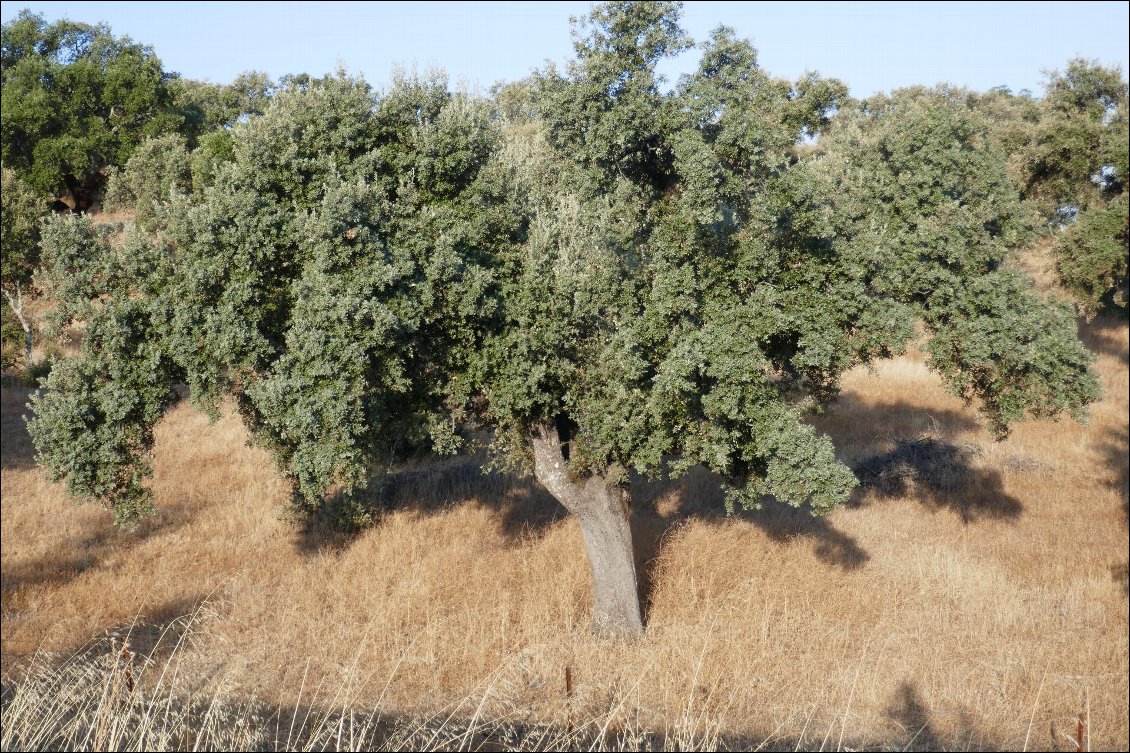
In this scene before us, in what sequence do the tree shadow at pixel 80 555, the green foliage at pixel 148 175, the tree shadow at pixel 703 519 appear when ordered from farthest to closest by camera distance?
1. the green foliage at pixel 148 175
2. the tree shadow at pixel 703 519
3. the tree shadow at pixel 80 555

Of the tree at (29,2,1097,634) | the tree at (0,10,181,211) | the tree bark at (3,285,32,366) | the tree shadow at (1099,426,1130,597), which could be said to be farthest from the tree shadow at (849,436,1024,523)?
the tree at (0,10,181,211)

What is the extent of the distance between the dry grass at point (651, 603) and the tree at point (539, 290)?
2.97m

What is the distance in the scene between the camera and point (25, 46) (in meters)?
44.2

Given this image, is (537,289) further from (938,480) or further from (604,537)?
(938,480)

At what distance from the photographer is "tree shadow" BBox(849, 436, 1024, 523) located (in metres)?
21.3

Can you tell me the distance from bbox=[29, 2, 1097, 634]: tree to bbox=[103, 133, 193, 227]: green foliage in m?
20.0

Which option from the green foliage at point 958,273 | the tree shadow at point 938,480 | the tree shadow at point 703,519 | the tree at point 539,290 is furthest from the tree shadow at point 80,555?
the tree shadow at point 938,480

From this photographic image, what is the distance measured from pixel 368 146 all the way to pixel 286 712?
8.25m

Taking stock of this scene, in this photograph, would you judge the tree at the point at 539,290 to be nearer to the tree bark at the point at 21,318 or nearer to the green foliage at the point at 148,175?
the green foliage at the point at 148,175

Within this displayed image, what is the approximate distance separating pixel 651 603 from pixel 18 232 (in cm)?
2580

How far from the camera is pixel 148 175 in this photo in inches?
1238

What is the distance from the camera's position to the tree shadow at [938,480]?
2130 cm

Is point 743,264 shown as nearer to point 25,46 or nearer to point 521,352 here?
point 521,352

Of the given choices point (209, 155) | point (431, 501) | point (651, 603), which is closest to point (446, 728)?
point (651, 603)
